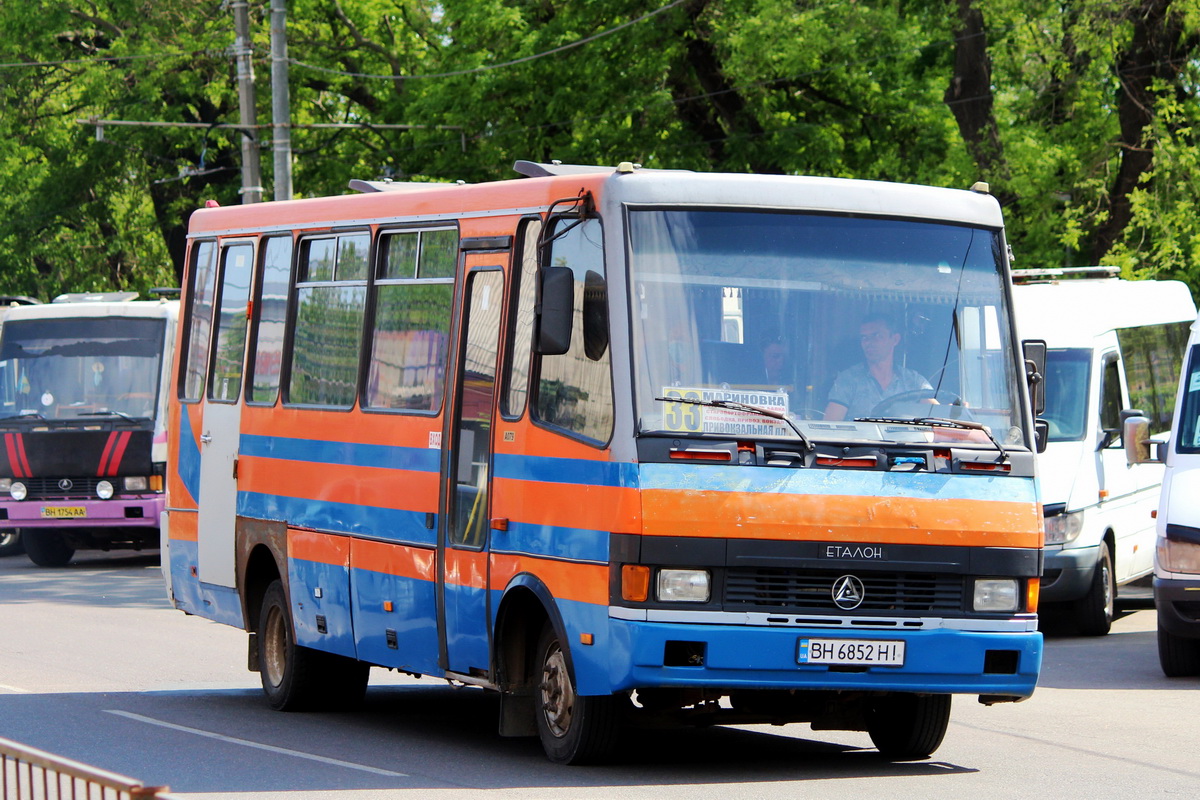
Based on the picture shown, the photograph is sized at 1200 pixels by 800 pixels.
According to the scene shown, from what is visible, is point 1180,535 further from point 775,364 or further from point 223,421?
point 223,421

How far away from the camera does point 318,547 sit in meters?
11.8

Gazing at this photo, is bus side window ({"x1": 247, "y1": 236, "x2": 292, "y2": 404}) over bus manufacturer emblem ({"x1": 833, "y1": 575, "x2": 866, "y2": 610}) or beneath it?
over

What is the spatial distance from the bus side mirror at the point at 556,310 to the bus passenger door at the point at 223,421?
15.0ft

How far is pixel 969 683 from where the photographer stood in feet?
29.8

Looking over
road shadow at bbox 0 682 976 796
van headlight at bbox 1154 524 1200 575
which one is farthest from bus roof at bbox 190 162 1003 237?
van headlight at bbox 1154 524 1200 575

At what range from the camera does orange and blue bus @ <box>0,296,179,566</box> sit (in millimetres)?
24250

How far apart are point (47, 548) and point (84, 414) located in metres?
2.24

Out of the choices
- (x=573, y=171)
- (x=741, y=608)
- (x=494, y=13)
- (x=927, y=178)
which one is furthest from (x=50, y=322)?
(x=741, y=608)

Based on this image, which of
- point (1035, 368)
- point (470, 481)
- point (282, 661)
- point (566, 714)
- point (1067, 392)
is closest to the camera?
point (566, 714)

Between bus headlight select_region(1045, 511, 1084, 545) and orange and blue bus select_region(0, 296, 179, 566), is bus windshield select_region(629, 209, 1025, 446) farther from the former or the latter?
orange and blue bus select_region(0, 296, 179, 566)

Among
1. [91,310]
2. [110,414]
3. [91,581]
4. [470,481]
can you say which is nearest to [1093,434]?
[470,481]

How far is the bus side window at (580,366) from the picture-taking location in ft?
29.7

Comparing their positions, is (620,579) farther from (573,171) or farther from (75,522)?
(75,522)

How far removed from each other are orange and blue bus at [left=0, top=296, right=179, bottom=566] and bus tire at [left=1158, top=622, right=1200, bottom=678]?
13.3 m
